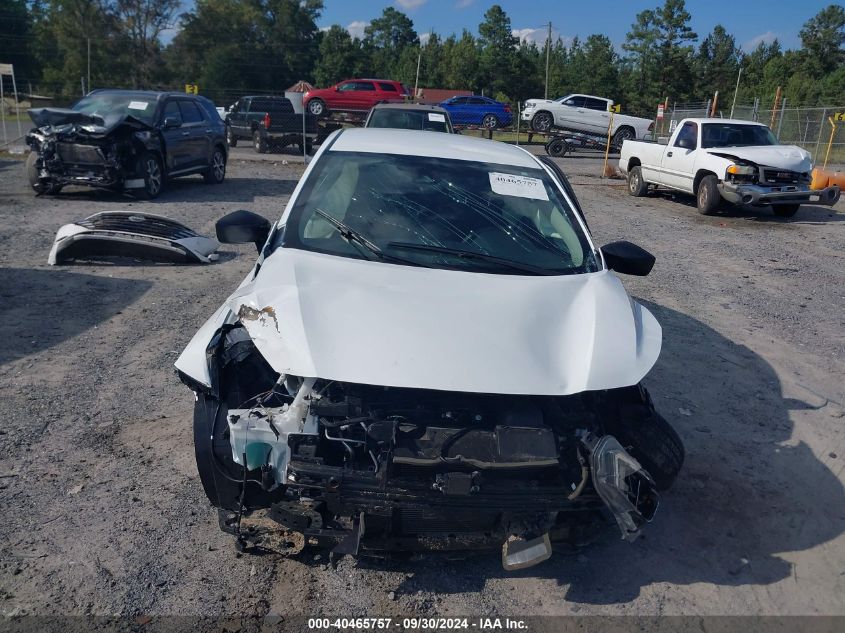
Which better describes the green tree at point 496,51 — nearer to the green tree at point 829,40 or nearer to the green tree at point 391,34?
the green tree at point 391,34

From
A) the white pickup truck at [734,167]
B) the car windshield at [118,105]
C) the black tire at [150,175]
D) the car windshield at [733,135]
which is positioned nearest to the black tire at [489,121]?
the white pickup truck at [734,167]

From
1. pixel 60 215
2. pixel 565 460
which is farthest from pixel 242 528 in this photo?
pixel 60 215

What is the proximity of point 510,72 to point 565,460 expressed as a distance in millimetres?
56073

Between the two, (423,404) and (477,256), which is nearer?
(423,404)

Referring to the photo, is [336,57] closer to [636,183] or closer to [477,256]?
[636,183]

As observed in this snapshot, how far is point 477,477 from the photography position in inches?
109

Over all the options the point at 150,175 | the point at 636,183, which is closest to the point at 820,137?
the point at 636,183

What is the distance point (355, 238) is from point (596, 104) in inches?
1068

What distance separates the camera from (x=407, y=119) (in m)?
13.6

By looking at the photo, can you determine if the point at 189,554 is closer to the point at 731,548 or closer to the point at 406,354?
the point at 406,354

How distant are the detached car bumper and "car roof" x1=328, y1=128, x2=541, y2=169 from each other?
9375 millimetres

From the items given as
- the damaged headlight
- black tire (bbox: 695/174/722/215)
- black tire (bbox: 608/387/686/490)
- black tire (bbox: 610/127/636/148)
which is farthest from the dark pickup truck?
the damaged headlight

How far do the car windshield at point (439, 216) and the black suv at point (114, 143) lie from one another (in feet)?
27.7

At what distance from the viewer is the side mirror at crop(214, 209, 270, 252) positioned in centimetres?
414
